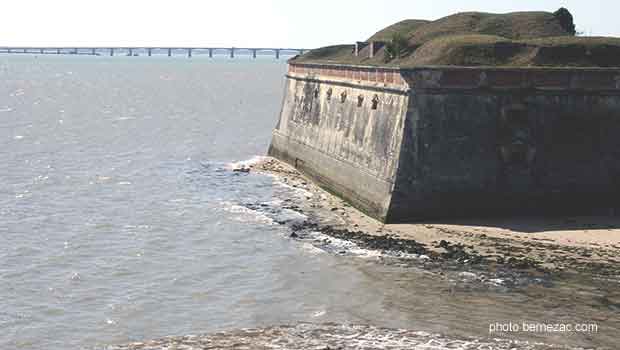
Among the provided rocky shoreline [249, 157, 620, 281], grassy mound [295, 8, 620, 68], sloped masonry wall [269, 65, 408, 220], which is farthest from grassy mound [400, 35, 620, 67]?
rocky shoreline [249, 157, 620, 281]

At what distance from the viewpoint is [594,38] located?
33250 mm

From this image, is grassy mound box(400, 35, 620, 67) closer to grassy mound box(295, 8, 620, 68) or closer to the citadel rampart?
grassy mound box(295, 8, 620, 68)

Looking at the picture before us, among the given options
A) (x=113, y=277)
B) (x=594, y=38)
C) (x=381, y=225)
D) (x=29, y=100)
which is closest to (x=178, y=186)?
(x=381, y=225)

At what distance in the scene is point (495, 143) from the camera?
93.6 feet

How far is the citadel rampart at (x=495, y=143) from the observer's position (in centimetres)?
2806

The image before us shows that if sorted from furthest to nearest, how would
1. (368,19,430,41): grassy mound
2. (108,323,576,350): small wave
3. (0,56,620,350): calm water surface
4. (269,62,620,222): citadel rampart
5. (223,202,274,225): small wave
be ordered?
(368,19,430,41): grassy mound
(223,202,274,225): small wave
(269,62,620,222): citadel rampart
(0,56,620,350): calm water surface
(108,323,576,350): small wave

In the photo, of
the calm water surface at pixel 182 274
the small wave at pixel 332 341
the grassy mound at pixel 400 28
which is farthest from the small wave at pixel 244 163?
the small wave at pixel 332 341

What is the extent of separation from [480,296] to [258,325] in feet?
17.2

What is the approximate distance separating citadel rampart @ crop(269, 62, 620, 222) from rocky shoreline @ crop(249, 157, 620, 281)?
2.71 feet

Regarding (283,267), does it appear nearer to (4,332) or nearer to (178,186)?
(4,332)

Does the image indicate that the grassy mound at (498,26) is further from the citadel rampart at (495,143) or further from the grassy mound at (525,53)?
the citadel rampart at (495,143)

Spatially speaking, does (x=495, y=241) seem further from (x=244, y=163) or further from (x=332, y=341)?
(x=244, y=163)

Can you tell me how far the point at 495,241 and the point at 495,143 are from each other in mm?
4175

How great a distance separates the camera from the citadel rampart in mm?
28062
